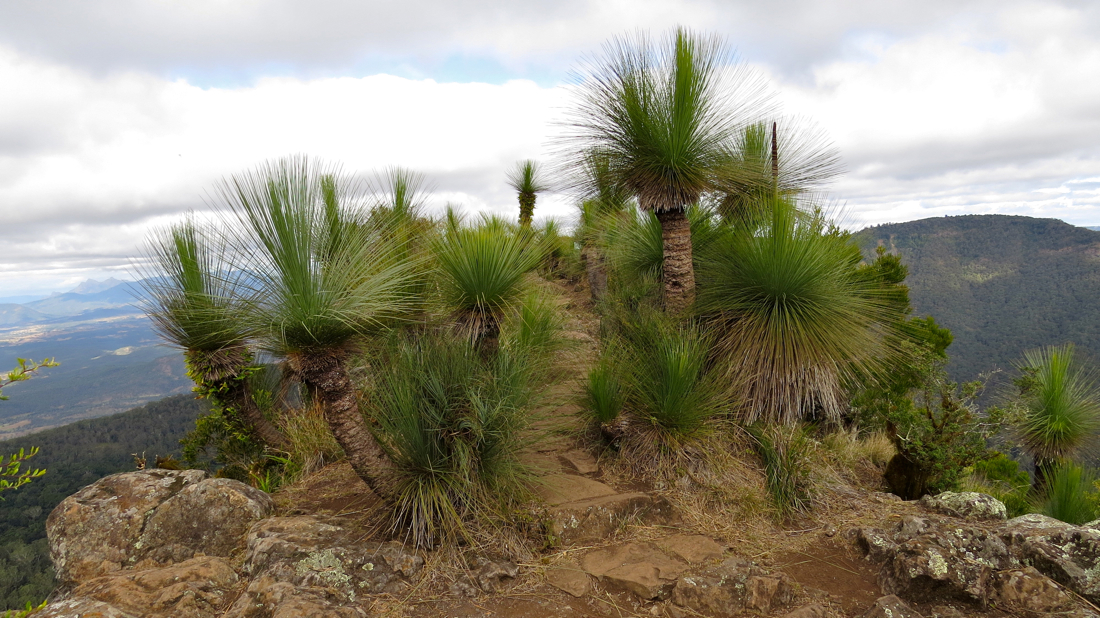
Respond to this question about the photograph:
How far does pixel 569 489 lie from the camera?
473cm

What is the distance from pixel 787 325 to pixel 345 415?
14.4 feet

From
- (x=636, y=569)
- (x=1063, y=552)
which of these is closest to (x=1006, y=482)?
(x=1063, y=552)

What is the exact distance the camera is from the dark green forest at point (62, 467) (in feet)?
58.1

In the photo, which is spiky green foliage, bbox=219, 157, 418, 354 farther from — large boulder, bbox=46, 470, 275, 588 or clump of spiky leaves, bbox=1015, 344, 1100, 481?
clump of spiky leaves, bbox=1015, 344, 1100, 481

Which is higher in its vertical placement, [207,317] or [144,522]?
[207,317]

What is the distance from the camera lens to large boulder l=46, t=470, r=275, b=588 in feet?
12.4

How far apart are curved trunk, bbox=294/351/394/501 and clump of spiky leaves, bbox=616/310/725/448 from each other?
94.4 inches

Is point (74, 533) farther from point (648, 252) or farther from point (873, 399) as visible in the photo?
point (873, 399)

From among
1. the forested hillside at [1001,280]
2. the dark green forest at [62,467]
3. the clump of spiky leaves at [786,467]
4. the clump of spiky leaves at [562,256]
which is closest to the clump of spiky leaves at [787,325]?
the clump of spiky leaves at [786,467]

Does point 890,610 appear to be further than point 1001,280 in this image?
No

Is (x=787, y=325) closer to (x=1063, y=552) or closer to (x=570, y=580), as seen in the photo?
(x=1063, y=552)

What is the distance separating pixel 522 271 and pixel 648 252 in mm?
2791

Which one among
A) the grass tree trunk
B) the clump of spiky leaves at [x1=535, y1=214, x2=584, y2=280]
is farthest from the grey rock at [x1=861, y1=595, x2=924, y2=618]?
the grass tree trunk

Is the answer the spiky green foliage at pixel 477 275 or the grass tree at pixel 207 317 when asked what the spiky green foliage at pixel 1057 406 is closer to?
the spiky green foliage at pixel 477 275
